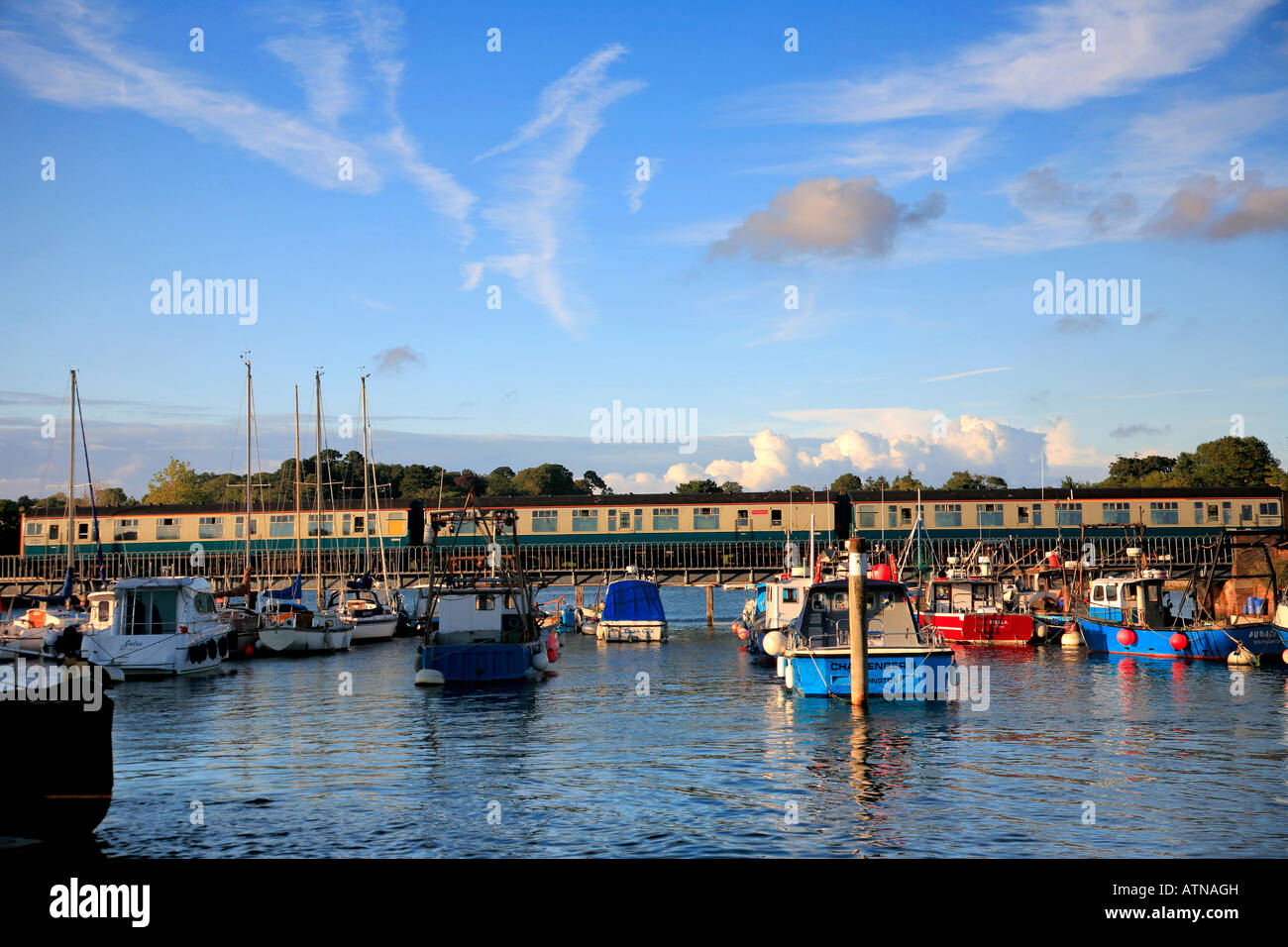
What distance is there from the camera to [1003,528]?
96.2 meters

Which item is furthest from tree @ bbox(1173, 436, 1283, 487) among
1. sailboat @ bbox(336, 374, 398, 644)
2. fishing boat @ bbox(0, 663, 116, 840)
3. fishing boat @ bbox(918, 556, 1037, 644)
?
fishing boat @ bbox(0, 663, 116, 840)

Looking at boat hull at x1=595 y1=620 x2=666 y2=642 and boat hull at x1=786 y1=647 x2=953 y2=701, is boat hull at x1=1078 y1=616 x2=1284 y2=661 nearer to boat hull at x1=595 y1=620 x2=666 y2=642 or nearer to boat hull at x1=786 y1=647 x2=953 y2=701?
boat hull at x1=786 y1=647 x2=953 y2=701

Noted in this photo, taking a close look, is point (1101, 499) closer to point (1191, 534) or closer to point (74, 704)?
point (1191, 534)

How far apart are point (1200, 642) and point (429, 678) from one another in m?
34.5

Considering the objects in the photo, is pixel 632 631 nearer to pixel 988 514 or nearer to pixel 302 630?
pixel 302 630

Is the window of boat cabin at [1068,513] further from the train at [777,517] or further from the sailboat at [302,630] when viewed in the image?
the sailboat at [302,630]

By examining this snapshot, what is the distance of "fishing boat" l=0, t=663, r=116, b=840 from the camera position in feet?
48.8

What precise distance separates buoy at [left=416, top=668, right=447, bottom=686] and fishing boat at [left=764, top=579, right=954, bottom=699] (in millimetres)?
13163

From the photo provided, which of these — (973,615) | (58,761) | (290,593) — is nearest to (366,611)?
(290,593)

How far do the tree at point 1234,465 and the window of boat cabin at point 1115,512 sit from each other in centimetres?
5950

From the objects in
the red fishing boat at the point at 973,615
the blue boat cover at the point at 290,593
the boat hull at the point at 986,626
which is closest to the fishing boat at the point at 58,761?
the red fishing boat at the point at 973,615

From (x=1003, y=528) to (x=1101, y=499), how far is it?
9.93m

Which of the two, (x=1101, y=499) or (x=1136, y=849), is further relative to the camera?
(x=1101, y=499)
